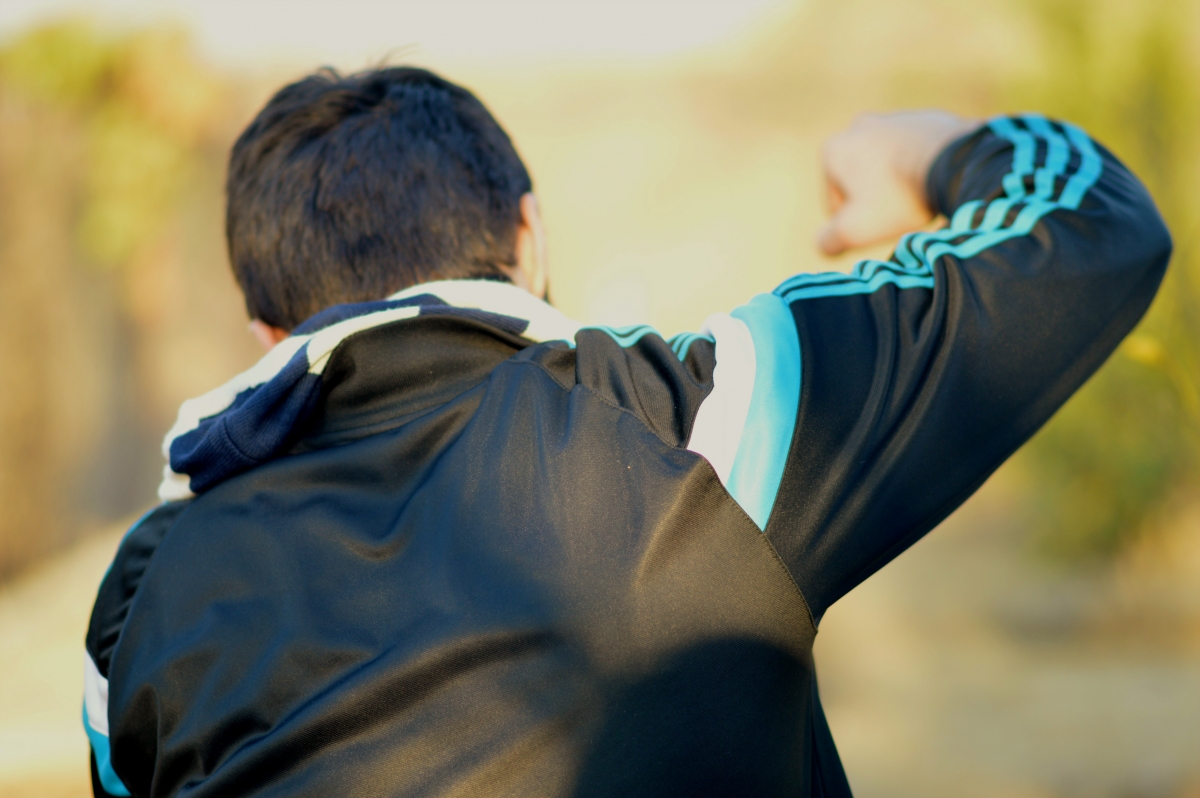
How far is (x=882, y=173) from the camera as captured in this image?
43.4 inches

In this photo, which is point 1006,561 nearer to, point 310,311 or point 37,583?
point 37,583

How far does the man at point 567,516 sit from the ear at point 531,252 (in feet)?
0.59

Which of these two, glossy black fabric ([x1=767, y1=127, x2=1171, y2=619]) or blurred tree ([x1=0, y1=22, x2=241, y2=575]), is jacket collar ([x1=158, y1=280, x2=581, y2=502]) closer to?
glossy black fabric ([x1=767, y1=127, x2=1171, y2=619])

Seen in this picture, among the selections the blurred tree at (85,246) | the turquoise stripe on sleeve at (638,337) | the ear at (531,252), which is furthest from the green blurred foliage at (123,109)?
the turquoise stripe on sleeve at (638,337)

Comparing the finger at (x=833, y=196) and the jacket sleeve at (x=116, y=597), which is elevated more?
the finger at (x=833, y=196)

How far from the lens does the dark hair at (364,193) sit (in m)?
0.95

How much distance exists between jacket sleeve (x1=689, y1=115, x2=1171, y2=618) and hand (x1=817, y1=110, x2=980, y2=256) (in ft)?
0.59

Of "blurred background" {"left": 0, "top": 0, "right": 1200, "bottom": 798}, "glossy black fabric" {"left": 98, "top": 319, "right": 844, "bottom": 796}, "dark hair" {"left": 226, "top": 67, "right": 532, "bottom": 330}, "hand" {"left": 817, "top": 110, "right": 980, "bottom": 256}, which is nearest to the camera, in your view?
"glossy black fabric" {"left": 98, "top": 319, "right": 844, "bottom": 796}

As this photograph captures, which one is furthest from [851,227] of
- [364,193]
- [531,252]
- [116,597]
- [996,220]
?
[116,597]

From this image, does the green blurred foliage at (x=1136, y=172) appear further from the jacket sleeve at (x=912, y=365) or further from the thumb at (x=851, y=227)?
the jacket sleeve at (x=912, y=365)

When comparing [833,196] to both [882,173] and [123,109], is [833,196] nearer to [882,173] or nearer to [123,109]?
[882,173]

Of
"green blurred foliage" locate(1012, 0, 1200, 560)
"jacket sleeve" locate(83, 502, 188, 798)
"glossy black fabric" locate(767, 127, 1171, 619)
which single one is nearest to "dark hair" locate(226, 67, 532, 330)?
"jacket sleeve" locate(83, 502, 188, 798)

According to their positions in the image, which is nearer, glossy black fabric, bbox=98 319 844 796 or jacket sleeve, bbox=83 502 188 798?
glossy black fabric, bbox=98 319 844 796

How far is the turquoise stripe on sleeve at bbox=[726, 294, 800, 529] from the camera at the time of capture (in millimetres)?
729
